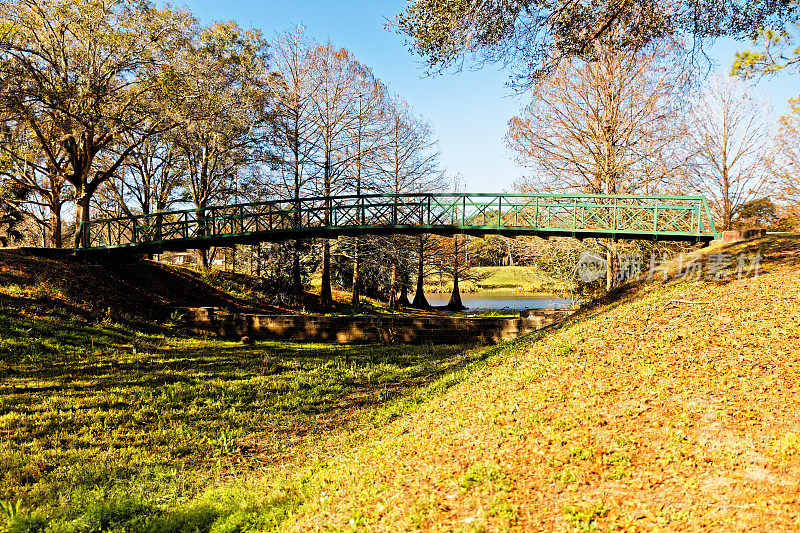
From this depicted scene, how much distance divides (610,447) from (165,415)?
20.7 feet

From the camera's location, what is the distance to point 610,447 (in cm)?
365

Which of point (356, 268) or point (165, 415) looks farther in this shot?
point (356, 268)

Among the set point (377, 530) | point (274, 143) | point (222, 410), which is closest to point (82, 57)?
point (274, 143)

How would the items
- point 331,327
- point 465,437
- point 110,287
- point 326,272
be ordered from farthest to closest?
1. point 326,272
2. point 331,327
3. point 110,287
4. point 465,437

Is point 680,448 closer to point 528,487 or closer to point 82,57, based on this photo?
point 528,487

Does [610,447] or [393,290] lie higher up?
[610,447]

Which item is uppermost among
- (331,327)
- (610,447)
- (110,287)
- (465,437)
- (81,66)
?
(81,66)

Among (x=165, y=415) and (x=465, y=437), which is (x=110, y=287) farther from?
(x=465, y=437)

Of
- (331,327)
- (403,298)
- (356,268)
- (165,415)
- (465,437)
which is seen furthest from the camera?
(403,298)

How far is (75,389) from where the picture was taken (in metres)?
7.61

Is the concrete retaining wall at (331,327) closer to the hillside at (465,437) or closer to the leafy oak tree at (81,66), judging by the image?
the hillside at (465,437)

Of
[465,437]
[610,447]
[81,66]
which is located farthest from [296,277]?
[610,447]

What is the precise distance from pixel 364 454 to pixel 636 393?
2.92 meters

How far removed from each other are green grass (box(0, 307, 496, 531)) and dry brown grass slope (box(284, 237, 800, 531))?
989 mm
